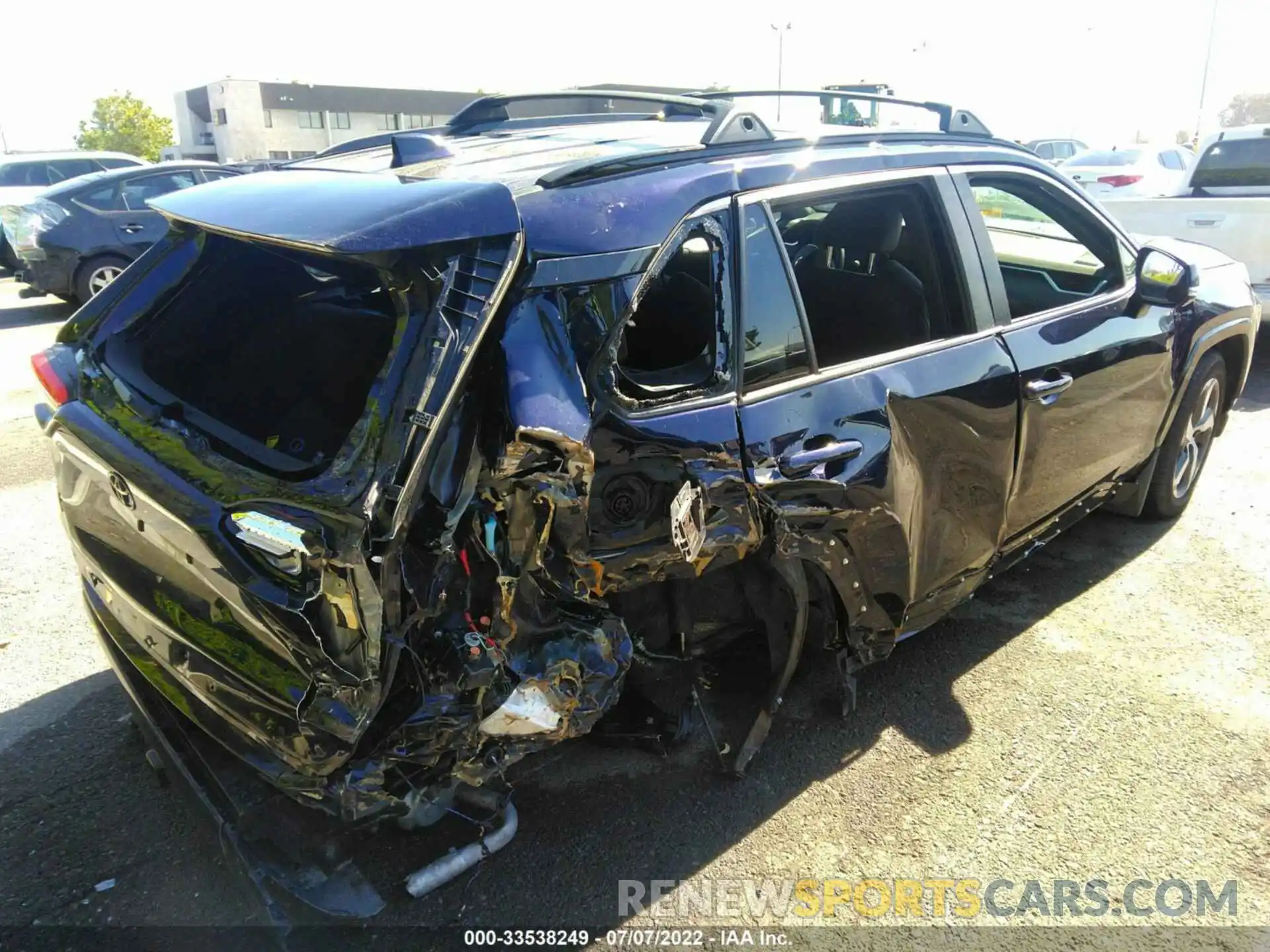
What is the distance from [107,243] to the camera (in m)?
10.4

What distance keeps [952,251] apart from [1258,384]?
18.3ft

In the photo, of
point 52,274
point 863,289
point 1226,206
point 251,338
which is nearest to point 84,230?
point 52,274

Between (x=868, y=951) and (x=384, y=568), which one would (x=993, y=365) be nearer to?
(x=868, y=951)

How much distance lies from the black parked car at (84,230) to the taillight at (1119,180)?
12.9 meters

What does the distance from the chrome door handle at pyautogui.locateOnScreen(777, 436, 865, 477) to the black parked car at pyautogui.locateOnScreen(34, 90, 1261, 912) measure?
0.05 feet

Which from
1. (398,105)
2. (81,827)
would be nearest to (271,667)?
(81,827)

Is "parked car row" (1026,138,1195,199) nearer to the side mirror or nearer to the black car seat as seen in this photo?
the side mirror

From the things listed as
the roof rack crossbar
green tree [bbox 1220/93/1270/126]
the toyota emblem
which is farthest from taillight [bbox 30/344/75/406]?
green tree [bbox 1220/93/1270/126]

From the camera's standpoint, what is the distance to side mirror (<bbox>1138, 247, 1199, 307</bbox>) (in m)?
3.66

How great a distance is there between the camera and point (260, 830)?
215 centimetres

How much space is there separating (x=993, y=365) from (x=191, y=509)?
2470 mm

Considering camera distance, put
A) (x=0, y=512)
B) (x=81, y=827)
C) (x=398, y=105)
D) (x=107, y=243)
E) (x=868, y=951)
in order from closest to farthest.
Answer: (x=868, y=951), (x=81, y=827), (x=0, y=512), (x=107, y=243), (x=398, y=105)

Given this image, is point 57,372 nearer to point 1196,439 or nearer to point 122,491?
point 122,491

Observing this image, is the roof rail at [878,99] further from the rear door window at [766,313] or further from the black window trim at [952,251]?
the rear door window at [766,313]
